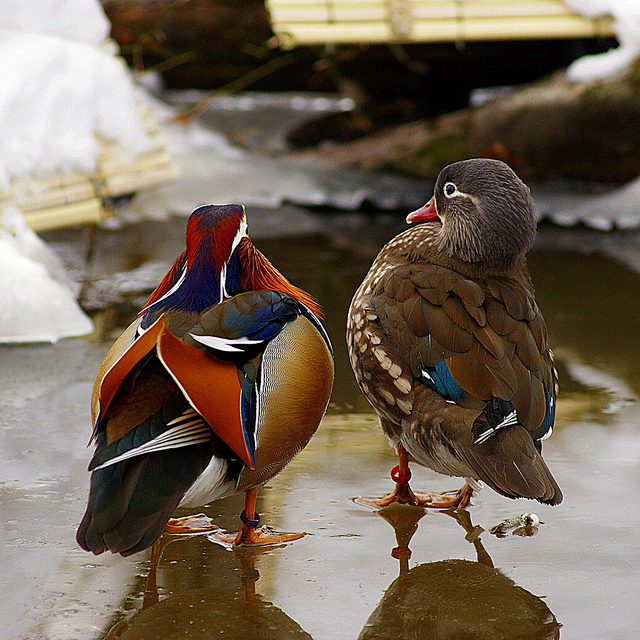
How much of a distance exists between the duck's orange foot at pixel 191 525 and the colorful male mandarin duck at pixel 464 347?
0.52m

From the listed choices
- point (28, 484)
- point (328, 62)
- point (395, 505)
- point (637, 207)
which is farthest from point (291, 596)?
point (328, 62)

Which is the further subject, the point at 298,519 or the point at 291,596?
the point at 298,519

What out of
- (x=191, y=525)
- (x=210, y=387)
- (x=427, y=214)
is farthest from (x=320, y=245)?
(x=210, y=387)

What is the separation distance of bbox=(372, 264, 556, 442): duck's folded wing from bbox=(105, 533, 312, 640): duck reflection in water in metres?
0.66

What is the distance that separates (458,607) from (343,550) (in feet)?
1.28

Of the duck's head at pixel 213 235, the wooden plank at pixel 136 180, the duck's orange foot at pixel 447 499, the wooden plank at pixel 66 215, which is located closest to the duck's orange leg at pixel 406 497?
the duck's orange foot at pixel 447 499

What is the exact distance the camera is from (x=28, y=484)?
109 inches

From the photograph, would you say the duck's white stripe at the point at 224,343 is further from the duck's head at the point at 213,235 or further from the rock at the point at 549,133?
the rock at the point at 549,133

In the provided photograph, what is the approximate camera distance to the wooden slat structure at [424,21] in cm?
585

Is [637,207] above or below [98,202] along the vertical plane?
below

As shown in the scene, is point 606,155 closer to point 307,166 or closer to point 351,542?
point 307,166

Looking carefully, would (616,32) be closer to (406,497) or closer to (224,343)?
(406,497)

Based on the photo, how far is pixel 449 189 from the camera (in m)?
2.68

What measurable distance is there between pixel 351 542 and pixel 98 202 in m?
2.97
